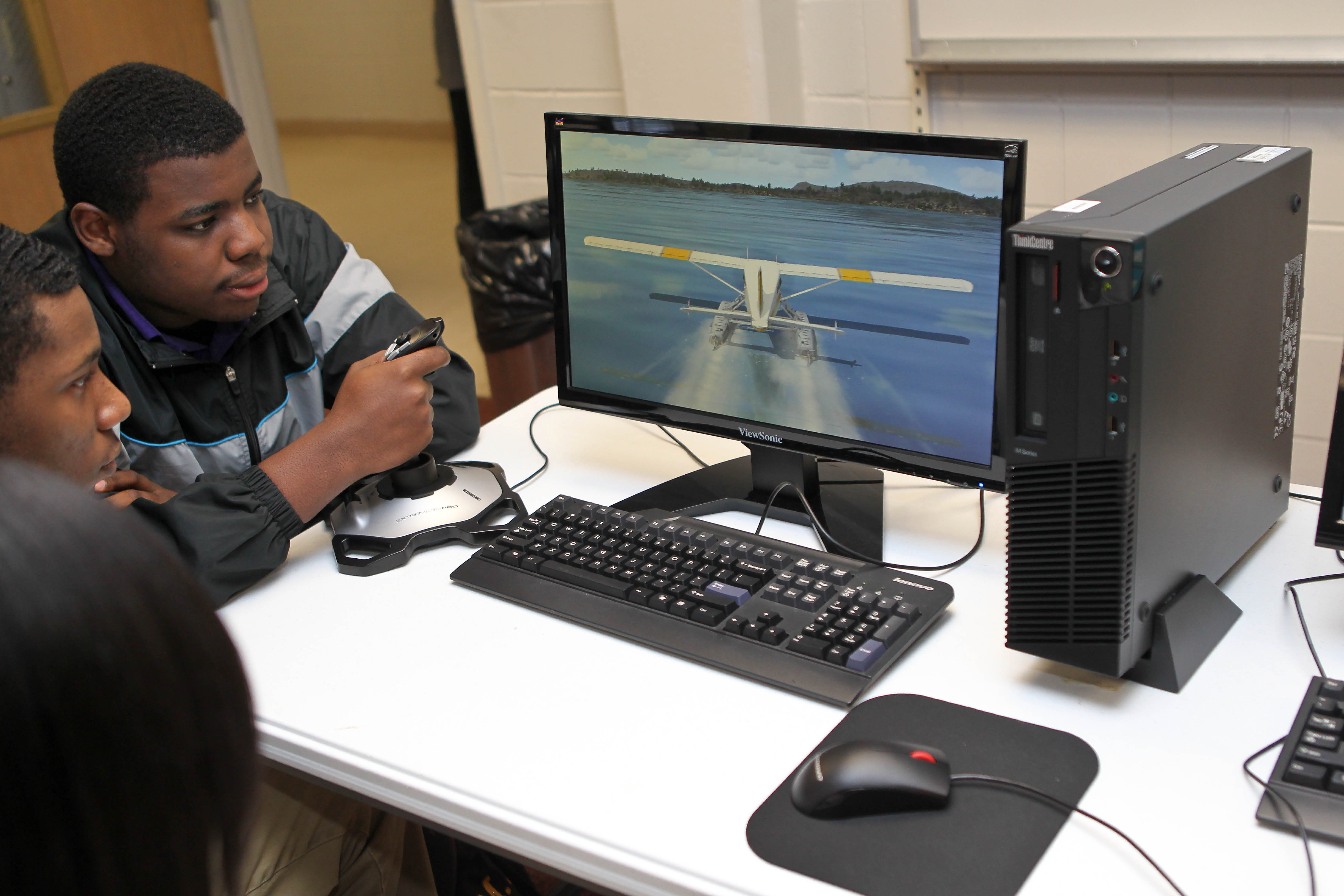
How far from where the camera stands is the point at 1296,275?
971 mm

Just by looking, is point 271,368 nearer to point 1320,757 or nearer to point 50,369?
point 50,369

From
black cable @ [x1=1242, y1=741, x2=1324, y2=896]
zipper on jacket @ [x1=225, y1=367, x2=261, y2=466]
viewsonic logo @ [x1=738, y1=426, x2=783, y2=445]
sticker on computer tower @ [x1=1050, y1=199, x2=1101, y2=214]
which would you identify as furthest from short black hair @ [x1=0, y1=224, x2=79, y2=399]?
black cable @ [x1=1242, y1=741, x2=1324, y2=896]

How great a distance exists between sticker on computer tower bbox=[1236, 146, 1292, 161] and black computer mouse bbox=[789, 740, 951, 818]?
0.55 meters

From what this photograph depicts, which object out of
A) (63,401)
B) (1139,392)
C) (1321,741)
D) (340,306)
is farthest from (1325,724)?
(340,306)

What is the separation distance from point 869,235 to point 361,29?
3098 millimetres

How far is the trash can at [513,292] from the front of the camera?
2412 mm

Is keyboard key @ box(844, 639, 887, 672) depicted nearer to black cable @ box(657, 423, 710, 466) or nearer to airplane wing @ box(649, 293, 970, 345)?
airplane wing @ box(649, 293, 970, 345)

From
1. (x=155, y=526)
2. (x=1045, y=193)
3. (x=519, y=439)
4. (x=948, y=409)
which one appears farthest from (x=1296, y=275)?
(x=1045, y=193)

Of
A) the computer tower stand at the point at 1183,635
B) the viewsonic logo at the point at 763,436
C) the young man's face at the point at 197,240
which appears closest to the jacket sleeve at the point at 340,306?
the young man's face at the point at 197,240

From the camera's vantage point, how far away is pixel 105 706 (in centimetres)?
38

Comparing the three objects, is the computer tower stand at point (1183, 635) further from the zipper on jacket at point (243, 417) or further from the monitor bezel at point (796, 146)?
the zipper on jacket at point (243, 417)

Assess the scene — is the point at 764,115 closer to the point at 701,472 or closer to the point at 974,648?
the point at 701,472

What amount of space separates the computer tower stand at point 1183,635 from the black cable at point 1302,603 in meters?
0.06

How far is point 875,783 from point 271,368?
1.02 meters
